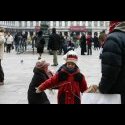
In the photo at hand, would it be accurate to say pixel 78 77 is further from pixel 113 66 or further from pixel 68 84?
pixel 113 66

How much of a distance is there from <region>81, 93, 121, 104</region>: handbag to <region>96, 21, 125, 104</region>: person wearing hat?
0.09 metres

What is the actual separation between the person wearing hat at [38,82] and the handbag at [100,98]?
2603mm

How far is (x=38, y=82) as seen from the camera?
655cm

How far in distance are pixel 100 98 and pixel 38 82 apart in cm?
289

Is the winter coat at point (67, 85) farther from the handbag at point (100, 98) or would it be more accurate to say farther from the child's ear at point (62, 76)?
the handbag at point (100, 98)

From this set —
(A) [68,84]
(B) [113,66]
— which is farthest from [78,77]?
(B) [113,66]

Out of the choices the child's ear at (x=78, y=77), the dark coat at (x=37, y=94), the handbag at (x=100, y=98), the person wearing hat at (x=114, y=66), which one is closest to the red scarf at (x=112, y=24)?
the person wearing hat at (x=114, y=66)

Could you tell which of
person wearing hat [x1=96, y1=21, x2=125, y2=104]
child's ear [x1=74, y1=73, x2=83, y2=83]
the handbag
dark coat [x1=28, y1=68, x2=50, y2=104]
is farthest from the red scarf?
dark coat [x1=28, y1=68, x2=50, y2=104]

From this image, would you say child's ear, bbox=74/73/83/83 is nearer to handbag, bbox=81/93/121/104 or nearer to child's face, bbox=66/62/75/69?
child's face, bbox=66/62/75/69

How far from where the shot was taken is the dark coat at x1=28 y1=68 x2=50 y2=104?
6348mm

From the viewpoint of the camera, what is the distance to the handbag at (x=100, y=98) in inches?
145

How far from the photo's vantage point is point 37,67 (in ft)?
21.8
